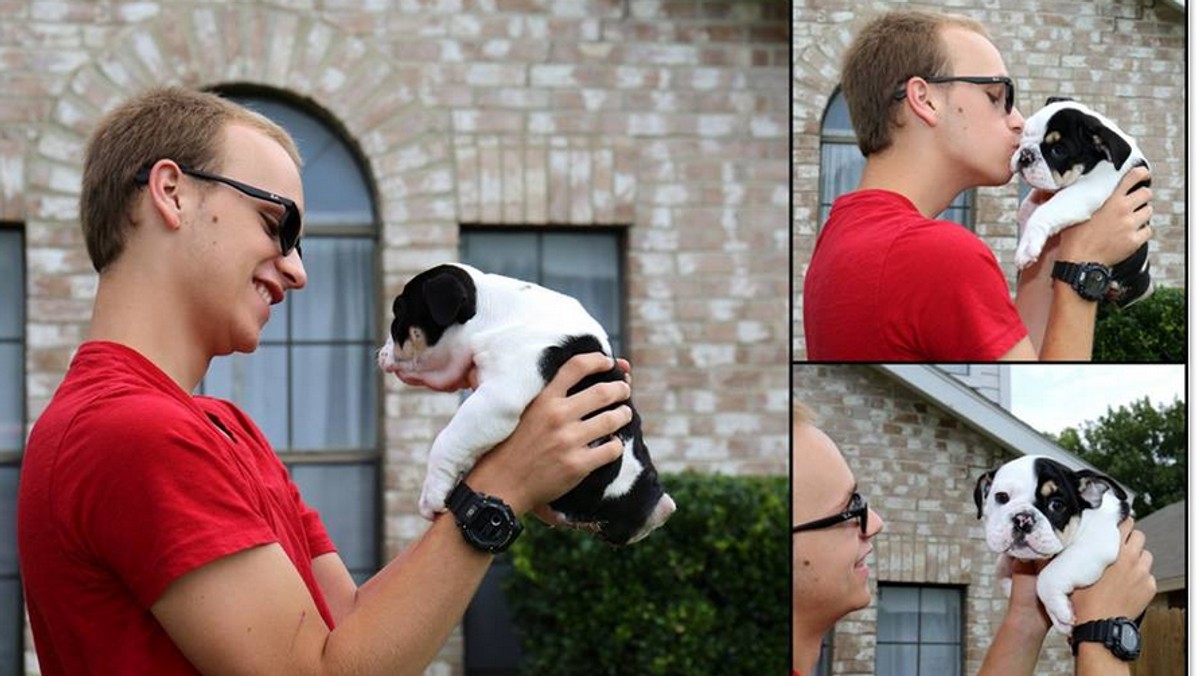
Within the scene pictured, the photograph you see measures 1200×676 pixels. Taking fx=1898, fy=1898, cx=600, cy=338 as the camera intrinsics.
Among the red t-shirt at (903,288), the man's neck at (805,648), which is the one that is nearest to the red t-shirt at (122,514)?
the red t-shirt at (903,288)

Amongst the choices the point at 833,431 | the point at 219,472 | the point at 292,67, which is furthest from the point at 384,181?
the point at 219,472

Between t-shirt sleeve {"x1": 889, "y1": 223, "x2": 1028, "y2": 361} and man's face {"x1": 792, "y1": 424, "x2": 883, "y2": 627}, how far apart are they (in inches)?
13.4

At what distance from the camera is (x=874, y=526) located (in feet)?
10.4

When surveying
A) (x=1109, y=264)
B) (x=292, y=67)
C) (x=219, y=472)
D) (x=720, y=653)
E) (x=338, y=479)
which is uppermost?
(x=292, y=67)

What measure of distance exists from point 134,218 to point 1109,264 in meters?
1.46

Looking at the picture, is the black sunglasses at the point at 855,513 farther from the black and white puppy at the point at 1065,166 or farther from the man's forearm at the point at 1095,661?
the black and white puppy at the point at 1065,166

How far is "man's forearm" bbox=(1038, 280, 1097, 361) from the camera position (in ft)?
9.57

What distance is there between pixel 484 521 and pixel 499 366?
10.0 inches

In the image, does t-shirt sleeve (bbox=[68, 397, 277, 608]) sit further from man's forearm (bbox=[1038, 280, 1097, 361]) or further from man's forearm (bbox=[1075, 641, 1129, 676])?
man's forearm (bbox=[1075, 641, 1129, 676])

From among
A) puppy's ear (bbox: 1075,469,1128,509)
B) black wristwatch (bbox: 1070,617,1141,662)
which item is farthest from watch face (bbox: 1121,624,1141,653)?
puppy's ear (bbox: 1075,469,1128,509)

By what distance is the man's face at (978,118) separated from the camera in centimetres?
291

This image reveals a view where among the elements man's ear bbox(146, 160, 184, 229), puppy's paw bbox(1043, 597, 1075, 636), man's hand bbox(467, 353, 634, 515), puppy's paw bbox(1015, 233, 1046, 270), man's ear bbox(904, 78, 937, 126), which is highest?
man's ear bbox(904, 78, 937, 126)

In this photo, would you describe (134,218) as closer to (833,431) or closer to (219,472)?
(219,472)

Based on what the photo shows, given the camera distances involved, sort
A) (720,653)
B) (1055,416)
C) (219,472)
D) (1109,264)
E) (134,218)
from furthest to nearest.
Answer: (720,653)
(1055,416)
(1109,264)
(134,218)
(219,472)
